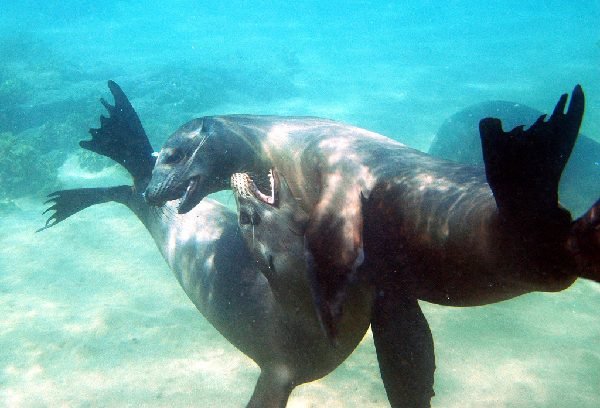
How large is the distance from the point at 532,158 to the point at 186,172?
8.58 feet

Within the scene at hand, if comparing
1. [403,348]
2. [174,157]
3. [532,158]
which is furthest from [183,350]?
[532,158]

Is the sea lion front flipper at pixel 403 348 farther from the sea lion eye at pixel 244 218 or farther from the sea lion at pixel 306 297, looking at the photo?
the sea lion eye at pixel 244 218

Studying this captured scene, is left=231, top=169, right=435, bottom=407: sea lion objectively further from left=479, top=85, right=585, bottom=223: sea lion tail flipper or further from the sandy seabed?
the sandy seabed

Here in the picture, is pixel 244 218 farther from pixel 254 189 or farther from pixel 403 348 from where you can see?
pixel 403 348

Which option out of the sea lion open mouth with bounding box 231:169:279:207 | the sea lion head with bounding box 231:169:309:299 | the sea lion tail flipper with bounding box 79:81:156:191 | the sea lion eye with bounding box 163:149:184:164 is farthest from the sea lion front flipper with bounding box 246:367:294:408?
the sea lion tail flipper with bounding box 79:81:156:191

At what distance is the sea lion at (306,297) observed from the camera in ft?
8.68

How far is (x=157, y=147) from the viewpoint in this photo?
14516mm

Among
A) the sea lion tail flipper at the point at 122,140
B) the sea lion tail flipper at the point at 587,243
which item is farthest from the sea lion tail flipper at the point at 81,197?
the sea lion tail flipper at the point at 587,243

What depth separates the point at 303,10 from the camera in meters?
60.4

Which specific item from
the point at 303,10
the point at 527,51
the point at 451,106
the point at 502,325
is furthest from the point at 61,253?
the point at 303,10

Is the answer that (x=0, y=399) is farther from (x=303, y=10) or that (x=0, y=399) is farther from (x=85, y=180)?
(x=303, y=10)

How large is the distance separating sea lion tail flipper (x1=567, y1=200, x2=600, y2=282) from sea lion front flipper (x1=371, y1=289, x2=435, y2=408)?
1.23m

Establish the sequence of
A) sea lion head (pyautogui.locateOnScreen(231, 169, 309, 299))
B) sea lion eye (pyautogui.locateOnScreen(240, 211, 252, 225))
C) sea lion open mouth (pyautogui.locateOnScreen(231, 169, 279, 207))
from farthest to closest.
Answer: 1. sea lion eye (pyautogui.locateOnScreen(240, 211, 252, 225))
2. sea lion open mouth (pyautogui.locateOnScreen(231, 169, 279, 207))
3. sea lion head (pyautogui.locateOnScreen(231, 169, 309, 299))

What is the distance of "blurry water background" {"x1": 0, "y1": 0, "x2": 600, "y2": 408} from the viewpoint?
16.4ft
